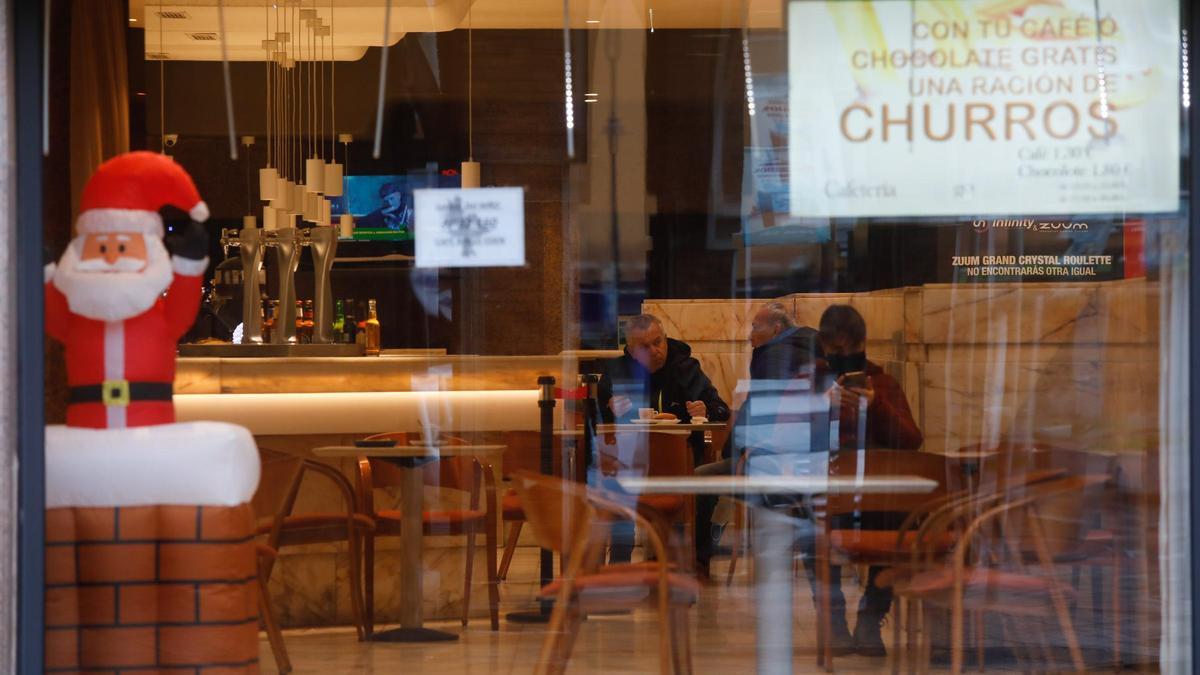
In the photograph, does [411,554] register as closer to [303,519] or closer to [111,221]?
[303,519]

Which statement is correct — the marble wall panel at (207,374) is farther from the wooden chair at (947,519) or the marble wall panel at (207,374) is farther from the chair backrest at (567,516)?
the wooden chair at (947,519)

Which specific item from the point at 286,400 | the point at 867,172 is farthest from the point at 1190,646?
the point at 286,400

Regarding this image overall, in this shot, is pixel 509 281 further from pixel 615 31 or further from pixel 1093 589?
pixel 1093 589

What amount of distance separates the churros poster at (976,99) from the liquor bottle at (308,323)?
4353 millimetres

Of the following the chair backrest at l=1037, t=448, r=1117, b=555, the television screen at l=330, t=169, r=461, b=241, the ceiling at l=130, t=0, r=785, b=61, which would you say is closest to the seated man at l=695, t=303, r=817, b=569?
the ceiling at l=130, t=0, r=785, b=61

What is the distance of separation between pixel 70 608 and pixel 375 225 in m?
7.77

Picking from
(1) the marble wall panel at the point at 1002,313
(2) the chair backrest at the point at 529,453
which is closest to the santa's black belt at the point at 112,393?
(2) the chair backrest at the point at 529,453

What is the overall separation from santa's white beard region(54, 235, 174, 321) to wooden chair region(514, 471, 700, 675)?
1.40 metres

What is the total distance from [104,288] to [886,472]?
2804 millimetres

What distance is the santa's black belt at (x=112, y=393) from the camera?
3379 millimetres

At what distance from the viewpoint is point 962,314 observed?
8172 millimetres

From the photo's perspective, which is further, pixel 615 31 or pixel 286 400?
pixel 615 31

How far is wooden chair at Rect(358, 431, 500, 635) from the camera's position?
5.89 meters

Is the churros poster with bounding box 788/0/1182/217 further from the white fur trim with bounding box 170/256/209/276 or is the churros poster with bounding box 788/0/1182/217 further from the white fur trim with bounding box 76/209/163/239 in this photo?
the white fur trim with bounding box 76/209/163/239
